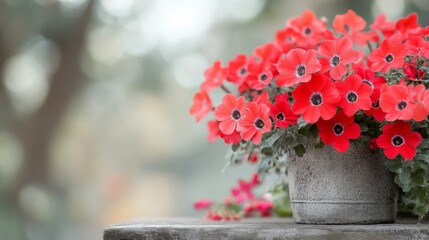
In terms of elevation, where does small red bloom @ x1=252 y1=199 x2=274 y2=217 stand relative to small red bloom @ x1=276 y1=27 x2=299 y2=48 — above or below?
below

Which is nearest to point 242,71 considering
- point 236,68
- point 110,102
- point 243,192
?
point 236,68

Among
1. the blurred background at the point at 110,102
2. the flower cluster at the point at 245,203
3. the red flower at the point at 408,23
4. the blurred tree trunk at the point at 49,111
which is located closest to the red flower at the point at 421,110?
the red flower at the point at 408,23

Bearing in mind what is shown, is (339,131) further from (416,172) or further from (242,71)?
(242,71)

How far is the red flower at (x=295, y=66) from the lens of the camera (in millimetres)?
1029

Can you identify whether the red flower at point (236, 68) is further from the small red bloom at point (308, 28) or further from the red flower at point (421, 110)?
the red flower at point (421, 110)

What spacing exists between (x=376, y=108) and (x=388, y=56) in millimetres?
105

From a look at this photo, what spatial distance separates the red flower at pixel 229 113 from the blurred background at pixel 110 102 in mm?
2032

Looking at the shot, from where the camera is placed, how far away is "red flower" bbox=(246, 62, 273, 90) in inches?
44.5

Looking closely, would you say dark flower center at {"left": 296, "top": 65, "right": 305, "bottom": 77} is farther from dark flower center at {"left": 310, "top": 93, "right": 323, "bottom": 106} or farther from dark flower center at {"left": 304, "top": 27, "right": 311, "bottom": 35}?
dark flower center at {"left": 304, "top": 27, "right": 311, "bottom": 35}

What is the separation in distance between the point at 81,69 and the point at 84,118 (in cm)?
150

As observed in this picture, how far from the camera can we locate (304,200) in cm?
114

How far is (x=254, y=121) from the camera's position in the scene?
1047 mm

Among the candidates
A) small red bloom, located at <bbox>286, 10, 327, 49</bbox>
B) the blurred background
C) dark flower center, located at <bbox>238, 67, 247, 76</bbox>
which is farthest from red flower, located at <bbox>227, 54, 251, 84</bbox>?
the blurred background

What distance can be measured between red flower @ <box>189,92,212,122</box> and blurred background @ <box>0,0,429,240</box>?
1874 millimetres
